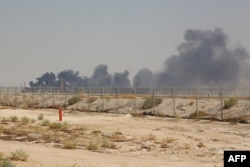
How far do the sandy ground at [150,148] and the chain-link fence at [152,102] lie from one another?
1079 cm

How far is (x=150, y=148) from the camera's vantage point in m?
24.3

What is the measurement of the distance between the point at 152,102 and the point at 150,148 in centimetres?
3596

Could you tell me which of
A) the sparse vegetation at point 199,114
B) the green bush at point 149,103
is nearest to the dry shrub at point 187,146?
the sparse vegetation at point 199,114

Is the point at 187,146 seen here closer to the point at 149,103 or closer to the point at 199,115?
the point at 199,115

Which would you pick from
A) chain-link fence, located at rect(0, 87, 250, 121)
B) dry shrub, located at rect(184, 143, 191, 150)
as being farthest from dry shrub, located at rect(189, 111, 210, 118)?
dry shrub, located at rect(184, 143, 191, 150)

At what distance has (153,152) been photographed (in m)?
23.1

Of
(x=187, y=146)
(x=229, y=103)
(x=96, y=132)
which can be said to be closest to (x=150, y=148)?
(x=187, y=146)

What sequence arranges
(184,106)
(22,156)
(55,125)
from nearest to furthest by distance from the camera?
(22,156)
(55,125)
(184,106)

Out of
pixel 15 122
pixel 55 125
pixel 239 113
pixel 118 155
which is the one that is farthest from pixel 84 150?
pixel 239 113

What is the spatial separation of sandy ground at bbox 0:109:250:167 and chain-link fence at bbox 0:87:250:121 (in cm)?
1079

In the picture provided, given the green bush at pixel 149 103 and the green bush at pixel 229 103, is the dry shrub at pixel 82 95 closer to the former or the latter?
the green bush at pixel 149 103

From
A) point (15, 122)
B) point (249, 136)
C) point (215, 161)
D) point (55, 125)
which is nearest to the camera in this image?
point (215, 161)

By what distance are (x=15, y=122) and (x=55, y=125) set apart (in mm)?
5569

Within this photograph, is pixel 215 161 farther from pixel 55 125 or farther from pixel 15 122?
pixel 15 122
